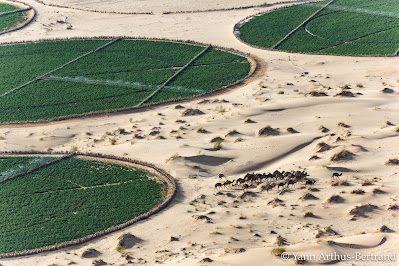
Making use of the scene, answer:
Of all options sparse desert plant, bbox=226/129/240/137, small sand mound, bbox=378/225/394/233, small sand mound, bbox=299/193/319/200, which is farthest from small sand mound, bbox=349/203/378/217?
sparse desert plant, bbox=226/129/240/137

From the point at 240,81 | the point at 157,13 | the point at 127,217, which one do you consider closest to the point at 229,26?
the point at 157,13

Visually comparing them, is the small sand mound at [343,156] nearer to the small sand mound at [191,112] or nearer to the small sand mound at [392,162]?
the small sand mound at [392,162]

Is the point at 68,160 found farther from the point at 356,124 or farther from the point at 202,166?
the point at 356,124

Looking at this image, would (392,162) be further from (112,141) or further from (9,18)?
(9,18)

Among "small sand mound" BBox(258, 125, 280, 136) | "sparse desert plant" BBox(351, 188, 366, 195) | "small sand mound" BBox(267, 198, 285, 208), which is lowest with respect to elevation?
"small sand mound" BBox(267, 198, 285, 208)

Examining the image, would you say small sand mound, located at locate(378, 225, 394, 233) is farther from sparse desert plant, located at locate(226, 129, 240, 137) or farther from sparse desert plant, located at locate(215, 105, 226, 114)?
sparse desert plant, located at locate(215, 105, 226, 114)

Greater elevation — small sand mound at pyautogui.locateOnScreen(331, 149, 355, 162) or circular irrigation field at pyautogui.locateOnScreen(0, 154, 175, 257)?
small sand mound at pyautogui.locateOnScreen(331, 149, 355, 162)

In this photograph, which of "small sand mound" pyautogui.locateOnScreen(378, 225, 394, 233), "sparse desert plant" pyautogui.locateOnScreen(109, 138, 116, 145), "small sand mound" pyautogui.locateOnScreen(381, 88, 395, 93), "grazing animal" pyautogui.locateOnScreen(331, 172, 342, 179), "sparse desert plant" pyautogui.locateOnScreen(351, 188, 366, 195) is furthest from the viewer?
"small sand mound" pyautogui.locateOnScreen(381, 88, 395, 93)
